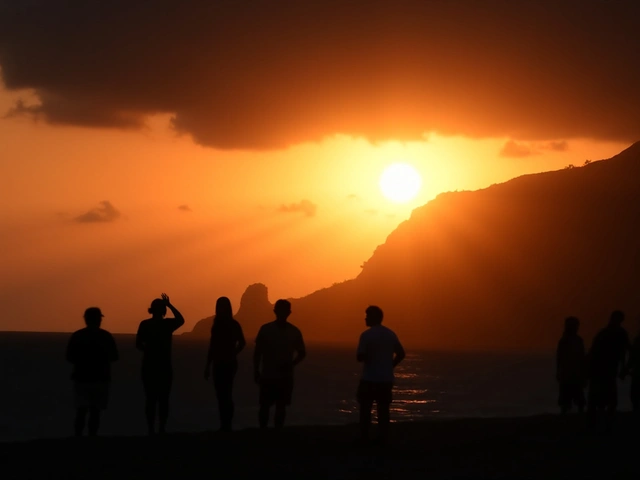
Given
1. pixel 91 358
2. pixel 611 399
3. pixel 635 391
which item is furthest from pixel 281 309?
pixel 635 391

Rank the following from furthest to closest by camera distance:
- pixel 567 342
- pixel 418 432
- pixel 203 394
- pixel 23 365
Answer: pixel 23 365, pixel 203 394, pixel 567 342, pixel 418 432

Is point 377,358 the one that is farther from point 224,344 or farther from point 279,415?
point 224,344

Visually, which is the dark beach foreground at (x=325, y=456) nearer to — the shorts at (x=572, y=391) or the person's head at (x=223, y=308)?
the person's head at (x=223, y=308)

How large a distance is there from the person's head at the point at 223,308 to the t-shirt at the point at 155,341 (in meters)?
0.64

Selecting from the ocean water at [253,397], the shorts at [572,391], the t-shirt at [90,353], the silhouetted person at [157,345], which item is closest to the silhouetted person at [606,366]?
the shorts at [572,391]

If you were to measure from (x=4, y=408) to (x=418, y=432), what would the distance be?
8065 centimetres

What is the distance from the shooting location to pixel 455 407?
94.6 meters

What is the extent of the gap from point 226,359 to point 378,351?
3.02 m

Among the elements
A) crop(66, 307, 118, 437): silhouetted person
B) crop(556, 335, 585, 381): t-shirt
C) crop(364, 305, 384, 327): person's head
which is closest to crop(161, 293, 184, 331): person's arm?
crop(66, 307, 118, 437): silhouetted person

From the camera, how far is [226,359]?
1662 centimetres

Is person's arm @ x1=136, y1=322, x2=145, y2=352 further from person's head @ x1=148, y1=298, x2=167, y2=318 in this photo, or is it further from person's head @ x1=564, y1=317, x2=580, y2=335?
person's head @ x1=564, y1=317, x2=580, y2=335

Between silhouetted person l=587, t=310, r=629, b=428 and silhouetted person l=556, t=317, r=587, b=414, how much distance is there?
259cm

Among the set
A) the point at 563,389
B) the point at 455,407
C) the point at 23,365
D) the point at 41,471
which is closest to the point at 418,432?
the point at 563,389

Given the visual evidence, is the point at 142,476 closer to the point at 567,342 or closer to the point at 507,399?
the point at 567,342
